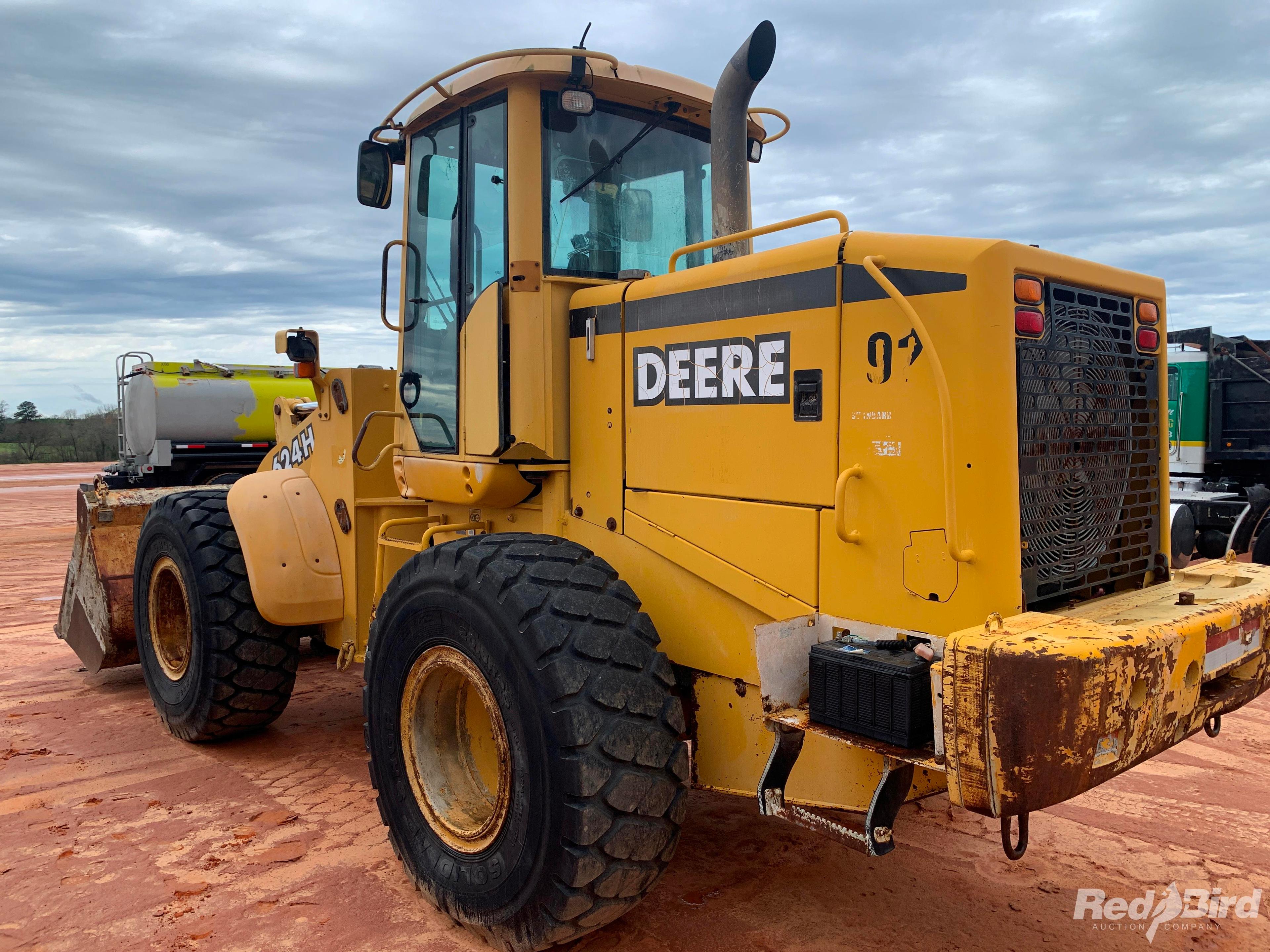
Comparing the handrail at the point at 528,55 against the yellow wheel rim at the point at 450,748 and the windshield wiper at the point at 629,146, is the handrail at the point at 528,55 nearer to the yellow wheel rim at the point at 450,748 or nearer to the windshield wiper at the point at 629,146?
the windshield wiper at the point at 629,146

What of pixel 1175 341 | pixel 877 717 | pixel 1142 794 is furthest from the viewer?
pixel 1175 341

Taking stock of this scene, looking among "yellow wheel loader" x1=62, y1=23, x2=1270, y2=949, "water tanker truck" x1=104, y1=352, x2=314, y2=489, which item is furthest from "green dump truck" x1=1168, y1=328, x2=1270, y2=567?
"water tanker truck" x1=104, y1=352, x2=314, y2=489

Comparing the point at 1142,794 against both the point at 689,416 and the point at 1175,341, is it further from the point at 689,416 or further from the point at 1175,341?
the point at 1175,341

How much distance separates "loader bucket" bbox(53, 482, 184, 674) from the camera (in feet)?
20.4

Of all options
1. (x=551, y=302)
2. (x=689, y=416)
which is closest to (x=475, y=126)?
(x=551, y=302)

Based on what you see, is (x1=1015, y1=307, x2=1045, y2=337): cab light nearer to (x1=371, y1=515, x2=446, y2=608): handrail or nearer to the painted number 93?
the painted number 93

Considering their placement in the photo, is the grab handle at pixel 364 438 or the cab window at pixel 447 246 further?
the grab handle at pixel 364 438

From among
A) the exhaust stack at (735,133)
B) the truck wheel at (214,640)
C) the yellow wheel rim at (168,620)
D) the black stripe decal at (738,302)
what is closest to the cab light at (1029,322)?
the black stripe decal at (738,302)

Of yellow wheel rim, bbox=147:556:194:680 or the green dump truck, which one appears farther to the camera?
the green dump truck

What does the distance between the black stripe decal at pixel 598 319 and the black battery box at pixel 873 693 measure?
56.9 inches

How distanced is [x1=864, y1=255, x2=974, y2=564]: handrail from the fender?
3.37 meters

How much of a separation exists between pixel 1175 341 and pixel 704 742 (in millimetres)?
12141

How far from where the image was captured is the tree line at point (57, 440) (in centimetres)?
3941

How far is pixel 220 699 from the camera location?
493cm
